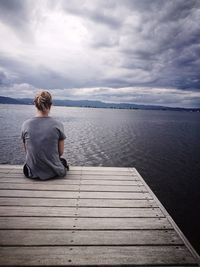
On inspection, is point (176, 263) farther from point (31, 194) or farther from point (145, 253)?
point (31, 194)

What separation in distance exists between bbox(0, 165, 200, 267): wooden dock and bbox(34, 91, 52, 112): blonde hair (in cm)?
178

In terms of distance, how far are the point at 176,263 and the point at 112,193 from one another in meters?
2.23

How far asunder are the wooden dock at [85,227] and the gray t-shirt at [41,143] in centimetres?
35

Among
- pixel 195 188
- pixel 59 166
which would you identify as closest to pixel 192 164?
pixel 195 188

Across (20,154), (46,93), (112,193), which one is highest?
(46,93)

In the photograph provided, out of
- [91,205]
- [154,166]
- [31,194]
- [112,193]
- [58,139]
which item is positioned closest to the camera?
[91,205]

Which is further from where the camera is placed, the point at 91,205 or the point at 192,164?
the point at 192,164

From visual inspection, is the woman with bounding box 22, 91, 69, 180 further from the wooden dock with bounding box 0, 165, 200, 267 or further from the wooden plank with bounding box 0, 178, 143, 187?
the wooden dock with bounding box 0, 165, 200, 267

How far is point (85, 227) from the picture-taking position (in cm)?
337

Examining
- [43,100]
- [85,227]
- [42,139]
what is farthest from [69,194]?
[43,100]

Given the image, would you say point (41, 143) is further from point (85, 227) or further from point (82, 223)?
point (85, 227)

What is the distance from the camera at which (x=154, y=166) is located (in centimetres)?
2003

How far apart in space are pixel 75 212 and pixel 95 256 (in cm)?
117

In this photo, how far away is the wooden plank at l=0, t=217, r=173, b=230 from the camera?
333cm
